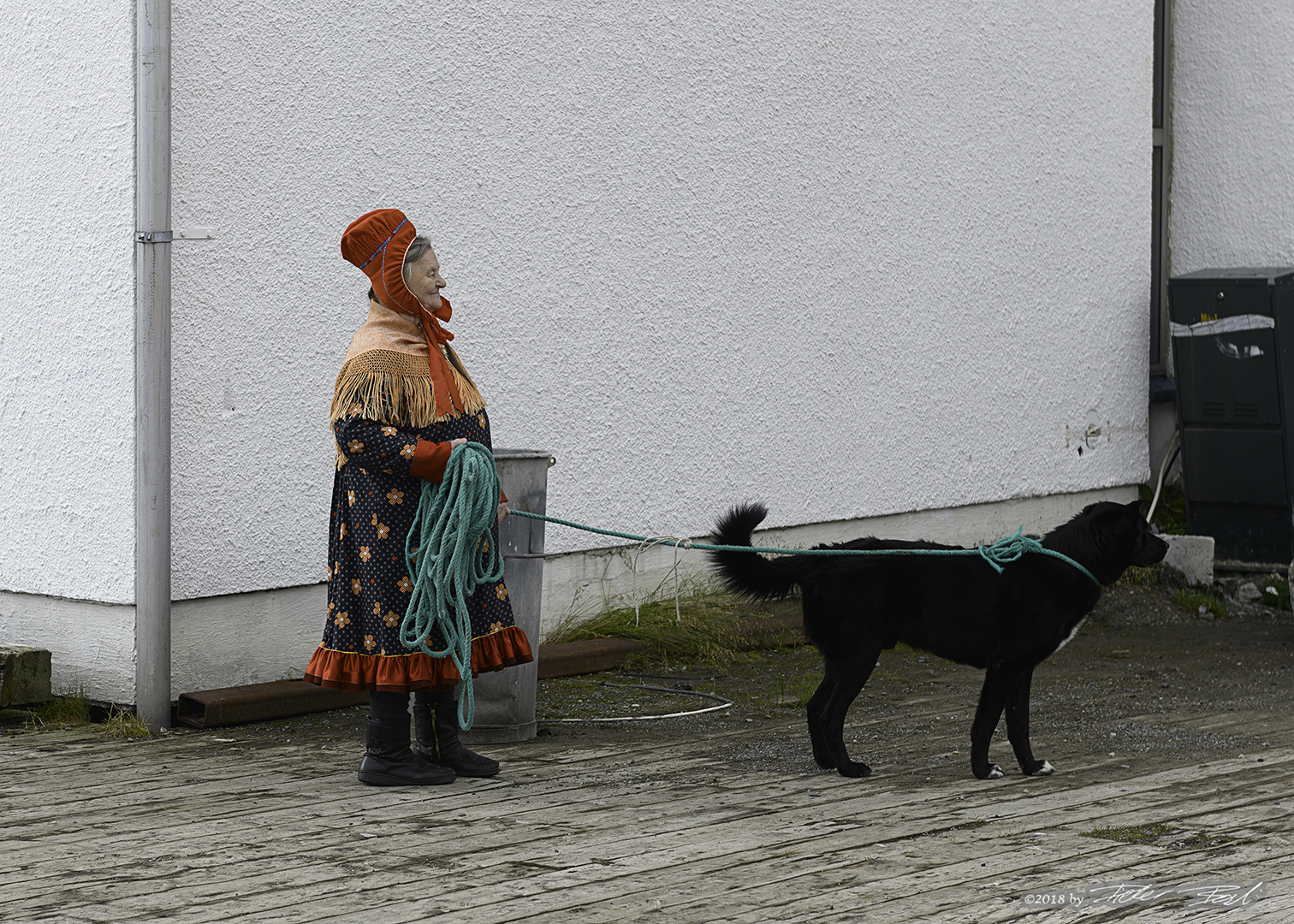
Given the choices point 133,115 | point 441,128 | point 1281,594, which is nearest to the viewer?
point 133,115

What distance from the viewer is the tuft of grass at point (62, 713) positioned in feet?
18.7

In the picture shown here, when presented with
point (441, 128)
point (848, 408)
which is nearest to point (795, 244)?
point (848, 408)

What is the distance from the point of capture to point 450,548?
4707 millimetres

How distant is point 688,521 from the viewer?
24.5 ft

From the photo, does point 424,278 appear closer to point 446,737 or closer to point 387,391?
point 387,391

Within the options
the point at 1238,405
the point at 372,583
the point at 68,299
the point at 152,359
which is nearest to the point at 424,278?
the point at 372,583

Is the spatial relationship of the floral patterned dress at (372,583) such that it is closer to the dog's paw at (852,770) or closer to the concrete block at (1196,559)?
the dog's paw at (852,770)

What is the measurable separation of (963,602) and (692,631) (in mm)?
2576

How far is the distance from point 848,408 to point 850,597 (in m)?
3.39

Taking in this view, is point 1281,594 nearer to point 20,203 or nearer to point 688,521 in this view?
point 688,521

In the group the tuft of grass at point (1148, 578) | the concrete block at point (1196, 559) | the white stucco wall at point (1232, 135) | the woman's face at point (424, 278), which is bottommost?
the tuft of grass at point (1148, 578)

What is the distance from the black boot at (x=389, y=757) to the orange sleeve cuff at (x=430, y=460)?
691 mm

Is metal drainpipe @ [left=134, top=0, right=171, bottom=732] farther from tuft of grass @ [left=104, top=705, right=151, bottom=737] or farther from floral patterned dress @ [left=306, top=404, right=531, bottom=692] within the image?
floral patterned dress @ [left=306, top=404, right=531, bottom=692]

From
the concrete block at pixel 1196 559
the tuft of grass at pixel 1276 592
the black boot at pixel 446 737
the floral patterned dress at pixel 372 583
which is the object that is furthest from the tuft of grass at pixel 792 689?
the tuft of grass at pixel 1276 592
